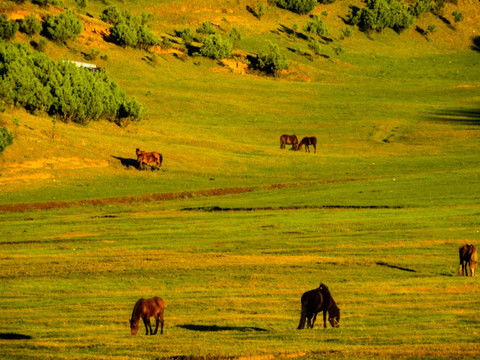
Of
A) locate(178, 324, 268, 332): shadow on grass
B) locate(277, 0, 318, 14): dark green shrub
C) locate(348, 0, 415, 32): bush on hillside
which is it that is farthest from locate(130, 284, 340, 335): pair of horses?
locate(348, 0, 415, 32): bush on hillside

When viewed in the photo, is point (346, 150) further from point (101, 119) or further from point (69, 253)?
point (69, 253)

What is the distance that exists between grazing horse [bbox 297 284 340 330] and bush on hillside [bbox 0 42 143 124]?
2374 inches

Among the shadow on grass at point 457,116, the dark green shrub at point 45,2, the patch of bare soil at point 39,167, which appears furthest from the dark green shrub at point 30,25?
the shadow on grass at point 457,116

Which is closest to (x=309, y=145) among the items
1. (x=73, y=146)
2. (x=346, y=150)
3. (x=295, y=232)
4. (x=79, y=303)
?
(x=346, y=150)

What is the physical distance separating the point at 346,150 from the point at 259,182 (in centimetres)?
2046

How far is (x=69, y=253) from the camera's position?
40469 millimetres

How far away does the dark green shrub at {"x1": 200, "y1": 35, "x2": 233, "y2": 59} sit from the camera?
127312mm

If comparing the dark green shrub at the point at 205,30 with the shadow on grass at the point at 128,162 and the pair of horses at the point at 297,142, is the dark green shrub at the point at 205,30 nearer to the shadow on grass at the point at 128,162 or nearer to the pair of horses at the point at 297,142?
the pair of horses at the point at 297,142

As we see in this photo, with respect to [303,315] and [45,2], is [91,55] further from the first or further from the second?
[303,315]

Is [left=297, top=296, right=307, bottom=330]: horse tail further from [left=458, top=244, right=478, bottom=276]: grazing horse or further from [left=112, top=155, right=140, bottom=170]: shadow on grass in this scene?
[left=112, top=155, right=140, bottom=170]: shadow on grass

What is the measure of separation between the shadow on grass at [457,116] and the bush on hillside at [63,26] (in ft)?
139

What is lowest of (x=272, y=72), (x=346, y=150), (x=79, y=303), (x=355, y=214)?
(x=79, y=303)

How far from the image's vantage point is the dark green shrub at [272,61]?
130250 millimetres

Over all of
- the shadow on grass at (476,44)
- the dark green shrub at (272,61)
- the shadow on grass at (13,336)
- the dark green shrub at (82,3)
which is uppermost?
the shadow on grass at (476,44)
